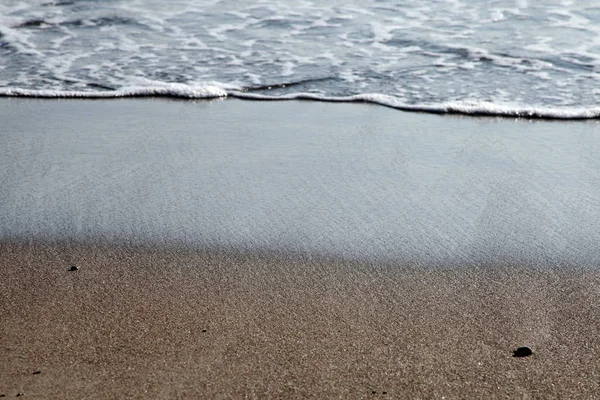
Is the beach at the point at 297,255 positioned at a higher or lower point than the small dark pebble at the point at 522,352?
lower

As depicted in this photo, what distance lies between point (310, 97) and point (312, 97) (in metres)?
0.01

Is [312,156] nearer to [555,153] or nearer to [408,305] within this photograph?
[555,153]

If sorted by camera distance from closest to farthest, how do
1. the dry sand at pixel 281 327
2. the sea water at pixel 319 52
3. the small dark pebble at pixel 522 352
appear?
the dry sand at pixel 281 327, the small dark pebble at pixel 522 352, the sea water at pixel 319 52

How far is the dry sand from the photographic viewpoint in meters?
2.16

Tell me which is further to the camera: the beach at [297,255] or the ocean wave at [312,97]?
the ocean wave at [312,97]

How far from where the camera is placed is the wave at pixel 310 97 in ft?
14.9

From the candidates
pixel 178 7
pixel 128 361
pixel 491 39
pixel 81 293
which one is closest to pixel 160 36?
pixel 178 7

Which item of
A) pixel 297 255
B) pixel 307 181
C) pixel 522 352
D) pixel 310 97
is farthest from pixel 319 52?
pixel 522 352

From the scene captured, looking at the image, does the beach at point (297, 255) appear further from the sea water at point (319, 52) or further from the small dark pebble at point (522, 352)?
the sea water at point (319, 52)

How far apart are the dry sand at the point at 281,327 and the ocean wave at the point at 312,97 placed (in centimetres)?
189

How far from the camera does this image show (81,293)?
2672mm

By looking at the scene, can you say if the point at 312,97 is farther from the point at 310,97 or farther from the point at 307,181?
the point at 307,181

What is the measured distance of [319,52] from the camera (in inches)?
229

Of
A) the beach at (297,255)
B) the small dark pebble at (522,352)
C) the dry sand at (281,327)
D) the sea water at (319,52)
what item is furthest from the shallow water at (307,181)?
the small dark pebble at (522,352)
